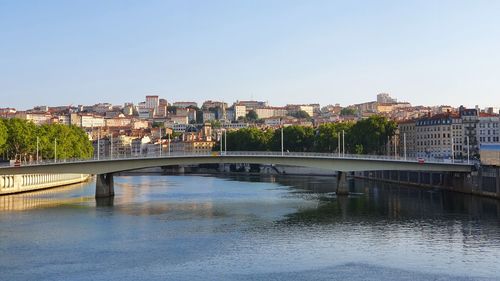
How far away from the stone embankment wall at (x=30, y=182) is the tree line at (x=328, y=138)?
35938 millimetres

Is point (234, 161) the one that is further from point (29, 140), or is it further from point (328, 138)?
point (328, 138)

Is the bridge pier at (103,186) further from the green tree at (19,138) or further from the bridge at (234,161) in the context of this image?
the green tree at (19,138)

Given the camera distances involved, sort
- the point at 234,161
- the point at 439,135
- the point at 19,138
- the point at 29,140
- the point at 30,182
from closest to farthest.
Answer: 1. the point at 234,161
2. the point at 30,182
3. the point at 19,138
4. the point at 29,140
5. the point at 439,135

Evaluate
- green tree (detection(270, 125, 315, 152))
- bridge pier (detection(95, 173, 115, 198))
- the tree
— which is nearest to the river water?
bridge pier (detection(95, 173, 115, 198))

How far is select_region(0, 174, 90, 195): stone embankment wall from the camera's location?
237 ft

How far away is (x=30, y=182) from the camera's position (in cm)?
8100

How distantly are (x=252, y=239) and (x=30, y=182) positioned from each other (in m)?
46.3

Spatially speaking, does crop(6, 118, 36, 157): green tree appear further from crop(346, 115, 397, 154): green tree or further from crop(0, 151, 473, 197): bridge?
crop(346, 115, 397, 154): green tree

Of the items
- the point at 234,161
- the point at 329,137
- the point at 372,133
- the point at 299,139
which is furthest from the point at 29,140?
the point at 299,139

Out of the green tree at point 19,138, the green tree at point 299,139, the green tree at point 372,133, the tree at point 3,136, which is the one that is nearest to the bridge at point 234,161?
the tree at point 3,136

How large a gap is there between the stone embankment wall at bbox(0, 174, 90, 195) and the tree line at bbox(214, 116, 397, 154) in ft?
118

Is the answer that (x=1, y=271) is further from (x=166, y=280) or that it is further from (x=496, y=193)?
(x=496, y=193)

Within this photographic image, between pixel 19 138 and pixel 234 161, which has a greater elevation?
pixel 19 138

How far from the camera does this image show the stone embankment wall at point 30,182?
2844 inches
